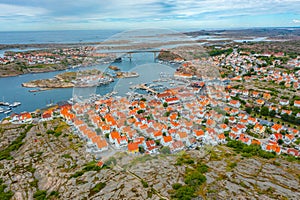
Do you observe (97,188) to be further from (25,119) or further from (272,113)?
(272,113)

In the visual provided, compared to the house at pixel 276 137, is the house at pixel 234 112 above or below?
above

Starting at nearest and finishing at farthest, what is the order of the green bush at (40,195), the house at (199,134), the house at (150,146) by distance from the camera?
the green bush at (40,195)
the house at (199,134)
the house at (150,146)

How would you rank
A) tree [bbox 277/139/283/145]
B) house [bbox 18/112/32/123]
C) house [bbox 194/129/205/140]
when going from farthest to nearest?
house [bbox 18/112/32/123] → tree [bbox 277/139/283/145] → house [bbox 194/129/205/140]

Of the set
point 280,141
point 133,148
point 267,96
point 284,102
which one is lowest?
point 280,141

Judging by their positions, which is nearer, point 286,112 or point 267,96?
point 286,112

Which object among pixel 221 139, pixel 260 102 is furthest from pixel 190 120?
pixel 260 102

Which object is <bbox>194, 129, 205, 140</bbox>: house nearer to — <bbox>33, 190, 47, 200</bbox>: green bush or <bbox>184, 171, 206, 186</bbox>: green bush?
<bbox>184, 171, 206, 186</bbox>: green bush

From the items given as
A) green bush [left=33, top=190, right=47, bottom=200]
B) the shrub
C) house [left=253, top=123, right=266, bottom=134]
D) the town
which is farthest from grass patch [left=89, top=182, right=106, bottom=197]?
house [left=253, top=123, right=266, bottom=134]

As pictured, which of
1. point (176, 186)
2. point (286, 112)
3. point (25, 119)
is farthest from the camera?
point (286, 112)

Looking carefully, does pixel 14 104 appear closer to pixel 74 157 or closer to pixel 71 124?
pixel 71 124

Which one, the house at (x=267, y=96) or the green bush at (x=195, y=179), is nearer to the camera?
the green bush at (x=195, y=179)

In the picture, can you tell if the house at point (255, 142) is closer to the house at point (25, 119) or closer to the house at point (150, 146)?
the house at point (150, 146)

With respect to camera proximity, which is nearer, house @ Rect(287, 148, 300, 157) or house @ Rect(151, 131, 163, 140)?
house @ Rect(287, 148, 300, 157)

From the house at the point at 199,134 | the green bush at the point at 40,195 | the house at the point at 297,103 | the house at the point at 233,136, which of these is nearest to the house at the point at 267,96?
the house at the point at 297,103
